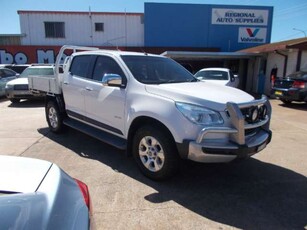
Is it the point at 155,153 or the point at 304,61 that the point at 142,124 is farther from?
the point at 304,61

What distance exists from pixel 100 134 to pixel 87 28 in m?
A: 23.3

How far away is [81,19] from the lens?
2609cm

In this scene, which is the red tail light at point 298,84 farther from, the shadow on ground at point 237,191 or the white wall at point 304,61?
the shadow on ground at point 237,191

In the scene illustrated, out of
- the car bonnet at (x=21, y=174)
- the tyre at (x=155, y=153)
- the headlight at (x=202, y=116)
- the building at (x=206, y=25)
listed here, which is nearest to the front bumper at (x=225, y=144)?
the headlight at (x=202, y=116)

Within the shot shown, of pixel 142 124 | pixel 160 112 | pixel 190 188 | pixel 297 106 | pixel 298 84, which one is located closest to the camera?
pixel 160 112

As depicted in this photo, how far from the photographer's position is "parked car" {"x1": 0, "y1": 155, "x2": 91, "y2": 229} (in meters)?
1.35

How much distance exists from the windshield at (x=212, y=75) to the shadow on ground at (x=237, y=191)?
8.05 m

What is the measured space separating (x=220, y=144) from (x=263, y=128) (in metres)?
1.11

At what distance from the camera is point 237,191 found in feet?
12.6

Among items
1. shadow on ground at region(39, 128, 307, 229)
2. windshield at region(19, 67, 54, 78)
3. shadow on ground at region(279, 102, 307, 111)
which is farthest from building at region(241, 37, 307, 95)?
windshield at region(19, 67, 54, 78)

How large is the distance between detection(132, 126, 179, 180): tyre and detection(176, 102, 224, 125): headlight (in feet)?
1.52

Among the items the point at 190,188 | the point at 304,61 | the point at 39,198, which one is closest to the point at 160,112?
the point at 190,188

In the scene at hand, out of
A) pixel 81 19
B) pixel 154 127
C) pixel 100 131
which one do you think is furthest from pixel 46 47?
pixel 154 127

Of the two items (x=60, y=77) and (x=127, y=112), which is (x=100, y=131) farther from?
(x=60, y=77)
